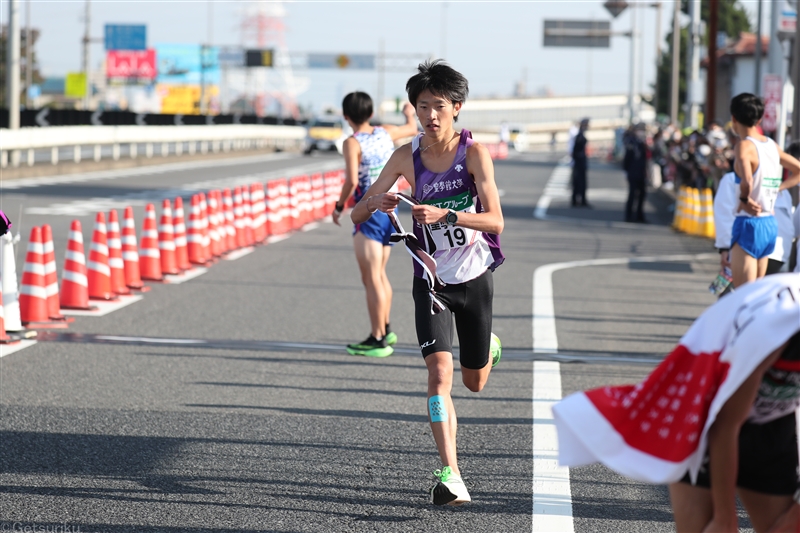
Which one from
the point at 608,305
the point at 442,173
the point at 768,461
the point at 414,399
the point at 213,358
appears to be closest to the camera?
the point at 768,461

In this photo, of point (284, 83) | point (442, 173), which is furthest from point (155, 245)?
point (284, 83)

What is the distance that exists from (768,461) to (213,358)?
630 centimetres

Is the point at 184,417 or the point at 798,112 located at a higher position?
the point at 798,112

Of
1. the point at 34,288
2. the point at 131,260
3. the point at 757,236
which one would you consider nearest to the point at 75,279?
the point at 34,288

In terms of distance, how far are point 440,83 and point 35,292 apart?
615 cm

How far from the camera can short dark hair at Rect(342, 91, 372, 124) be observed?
927 centimetres

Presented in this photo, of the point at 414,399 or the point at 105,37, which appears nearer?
the point at 414,399

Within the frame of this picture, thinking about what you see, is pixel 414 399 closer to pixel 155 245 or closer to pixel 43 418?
pixel 43 418

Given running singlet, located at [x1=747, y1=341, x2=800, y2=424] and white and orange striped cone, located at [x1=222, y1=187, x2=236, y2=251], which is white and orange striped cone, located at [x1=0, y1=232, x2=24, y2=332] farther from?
running singlet, located at [x1=747, y1=341, x2=800, y2=424]

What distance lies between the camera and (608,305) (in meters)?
12.6

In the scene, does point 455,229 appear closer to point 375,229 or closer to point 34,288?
point 375,229

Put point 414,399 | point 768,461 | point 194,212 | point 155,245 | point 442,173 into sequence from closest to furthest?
point 768,461 < point 442,173 < point 414,399 < point 155,245 < point 194,212

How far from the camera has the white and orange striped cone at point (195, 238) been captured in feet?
49.2

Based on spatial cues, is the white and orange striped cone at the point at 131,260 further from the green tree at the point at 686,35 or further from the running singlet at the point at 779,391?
the green tree at the point at 686,35
